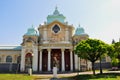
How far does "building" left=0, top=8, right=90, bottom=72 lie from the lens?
5919cm

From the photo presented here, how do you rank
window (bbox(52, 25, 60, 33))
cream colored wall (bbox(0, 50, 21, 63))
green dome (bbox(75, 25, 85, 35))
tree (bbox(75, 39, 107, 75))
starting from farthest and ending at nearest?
cream colored wall (bbox(0, 50, 21, 63)) → green dome (bbox(75, 25, 85, 35)) → window (bbox(52, 25, 60, 33)) → tree (bbox(75, 39, 107, 75))

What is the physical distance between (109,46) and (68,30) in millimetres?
23244

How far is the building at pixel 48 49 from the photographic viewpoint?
59188 millimetres

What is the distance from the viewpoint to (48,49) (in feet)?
194

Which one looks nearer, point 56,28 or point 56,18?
point 56,28

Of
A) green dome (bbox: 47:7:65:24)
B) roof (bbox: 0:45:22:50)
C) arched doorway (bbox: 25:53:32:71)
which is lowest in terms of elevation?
arched doorway (bbox: 25:53:32:71)

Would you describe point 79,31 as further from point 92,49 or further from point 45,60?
point 92,49

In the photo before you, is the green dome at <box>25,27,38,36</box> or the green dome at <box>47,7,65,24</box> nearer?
the green dome at <box>25,27,38,36</box>

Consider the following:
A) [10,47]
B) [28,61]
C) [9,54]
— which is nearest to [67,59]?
[28,61]

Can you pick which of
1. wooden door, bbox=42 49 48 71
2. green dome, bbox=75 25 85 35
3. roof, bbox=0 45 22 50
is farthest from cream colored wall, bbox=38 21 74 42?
roof, bbox=0 45 22 50

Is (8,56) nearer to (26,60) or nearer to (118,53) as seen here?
(26,60)

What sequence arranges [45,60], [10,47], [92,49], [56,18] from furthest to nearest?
[10,47] < [56,18] < [45,60] < [92,49]

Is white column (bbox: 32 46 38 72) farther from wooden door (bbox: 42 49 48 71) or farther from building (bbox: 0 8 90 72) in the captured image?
wooden door (bbox: 42 49 48 71)

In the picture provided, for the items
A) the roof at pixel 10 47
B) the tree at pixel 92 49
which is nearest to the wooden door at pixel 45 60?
the roof at pixel 10 47
